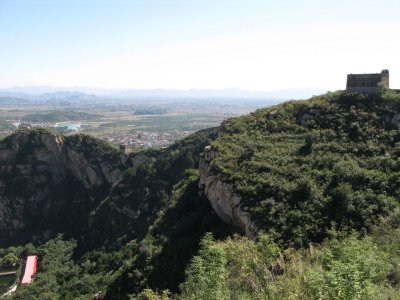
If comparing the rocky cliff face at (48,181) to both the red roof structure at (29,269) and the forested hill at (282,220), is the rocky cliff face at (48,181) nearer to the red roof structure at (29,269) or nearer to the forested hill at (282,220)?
the red roof structure at (29,269)

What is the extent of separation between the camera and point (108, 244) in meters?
51.7

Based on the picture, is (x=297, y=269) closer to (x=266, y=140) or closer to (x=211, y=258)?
(x=211, y=258)

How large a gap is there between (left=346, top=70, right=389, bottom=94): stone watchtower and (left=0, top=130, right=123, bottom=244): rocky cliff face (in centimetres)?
4569

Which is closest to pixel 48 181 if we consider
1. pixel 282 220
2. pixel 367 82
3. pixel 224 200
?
pixel 224 200

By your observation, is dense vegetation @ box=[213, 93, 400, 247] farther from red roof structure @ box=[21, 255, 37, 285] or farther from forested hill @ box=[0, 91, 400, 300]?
red roof structure @ box=[21, 255, 37, 285]

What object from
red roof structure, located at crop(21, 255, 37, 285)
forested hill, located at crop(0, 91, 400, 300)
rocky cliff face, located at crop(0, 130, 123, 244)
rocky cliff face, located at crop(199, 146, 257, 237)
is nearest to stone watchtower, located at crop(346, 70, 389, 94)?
forested hill, located at crop(0, 91, 400, 300)

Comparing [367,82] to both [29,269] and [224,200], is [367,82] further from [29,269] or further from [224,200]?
[29,269]

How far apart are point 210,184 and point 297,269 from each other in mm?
15772

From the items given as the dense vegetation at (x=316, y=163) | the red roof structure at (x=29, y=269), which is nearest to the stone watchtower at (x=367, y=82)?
the dense vegetation at (x=316, y=163)

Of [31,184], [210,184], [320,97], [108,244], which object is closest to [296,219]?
[210,184]

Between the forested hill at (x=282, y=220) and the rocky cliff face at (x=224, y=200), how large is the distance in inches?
3.4

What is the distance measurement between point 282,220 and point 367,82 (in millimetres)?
19332

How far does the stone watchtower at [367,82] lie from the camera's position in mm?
35719

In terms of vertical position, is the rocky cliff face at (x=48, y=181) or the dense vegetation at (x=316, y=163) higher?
the dense vegetation at (x=316, y=163)
